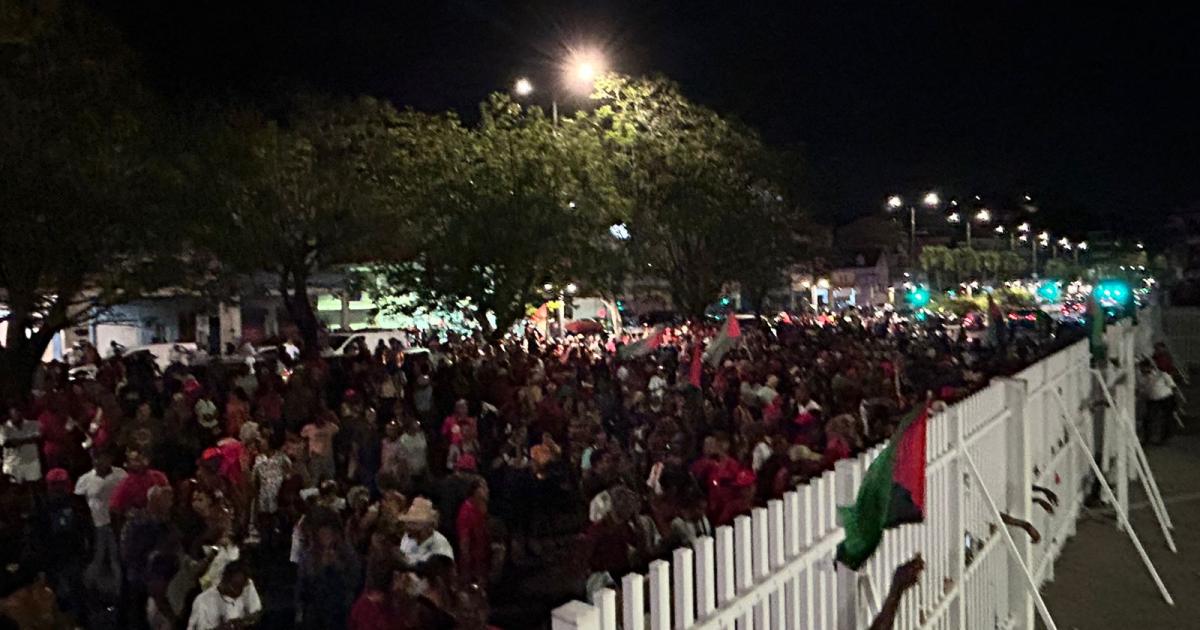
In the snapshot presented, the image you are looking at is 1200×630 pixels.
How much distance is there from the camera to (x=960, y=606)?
549cm

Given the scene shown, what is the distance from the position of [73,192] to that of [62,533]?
334 inches

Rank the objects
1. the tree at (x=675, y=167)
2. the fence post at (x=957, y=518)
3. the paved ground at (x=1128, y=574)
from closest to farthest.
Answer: the fence post at (x=957, y=518) → the paved ground at (x=1128, y=574) → the tree at (x=675, y=167)

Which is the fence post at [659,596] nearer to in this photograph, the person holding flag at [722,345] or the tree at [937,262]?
the person holding flag at [722,345]

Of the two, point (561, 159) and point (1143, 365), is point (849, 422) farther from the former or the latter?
point (561, 159)

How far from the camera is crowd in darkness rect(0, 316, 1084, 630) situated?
5762 millimetres

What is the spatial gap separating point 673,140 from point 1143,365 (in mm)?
13211

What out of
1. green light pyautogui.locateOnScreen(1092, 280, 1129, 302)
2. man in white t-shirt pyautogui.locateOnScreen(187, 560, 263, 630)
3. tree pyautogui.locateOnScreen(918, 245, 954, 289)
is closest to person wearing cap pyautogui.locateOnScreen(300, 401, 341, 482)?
man in white t-shirt pyautogui.locateOnScreen(187, 560, 263, 630)

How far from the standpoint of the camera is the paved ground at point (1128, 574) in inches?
293

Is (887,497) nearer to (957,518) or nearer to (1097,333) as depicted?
(957,518)

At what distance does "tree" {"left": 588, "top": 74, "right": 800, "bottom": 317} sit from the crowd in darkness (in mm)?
9957

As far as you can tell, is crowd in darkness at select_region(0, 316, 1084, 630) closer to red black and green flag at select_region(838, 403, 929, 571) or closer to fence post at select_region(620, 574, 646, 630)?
red black and green flag at select_region(838, 403, 929, 571)

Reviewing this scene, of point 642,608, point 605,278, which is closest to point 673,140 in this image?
point 605,278

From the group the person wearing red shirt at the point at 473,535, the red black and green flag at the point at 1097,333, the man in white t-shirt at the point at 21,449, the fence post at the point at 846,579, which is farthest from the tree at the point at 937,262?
the fence post at the point at 846,579

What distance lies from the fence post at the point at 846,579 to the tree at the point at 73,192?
44.5 feet
